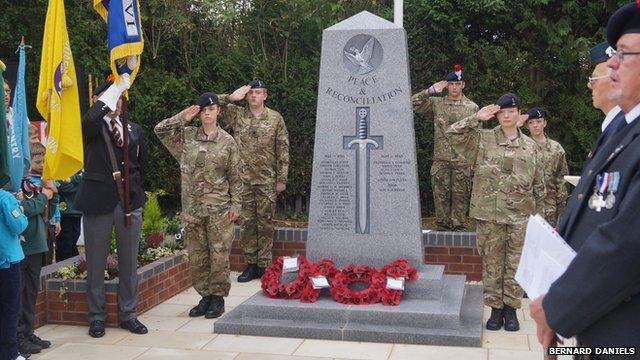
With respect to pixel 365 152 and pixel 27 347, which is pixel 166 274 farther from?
pixel 365 152

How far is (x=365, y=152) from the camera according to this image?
5.93 metres

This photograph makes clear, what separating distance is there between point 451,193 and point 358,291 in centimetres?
279

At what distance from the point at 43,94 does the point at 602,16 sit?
7383 millimetres

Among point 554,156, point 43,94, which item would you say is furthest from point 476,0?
point 43,94

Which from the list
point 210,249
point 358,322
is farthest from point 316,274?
point 210,249

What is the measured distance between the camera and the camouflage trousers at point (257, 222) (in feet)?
24.6

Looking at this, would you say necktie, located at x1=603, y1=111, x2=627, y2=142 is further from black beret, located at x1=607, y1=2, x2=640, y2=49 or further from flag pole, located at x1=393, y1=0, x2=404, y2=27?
flag pole, located at x1=393, y1=0, x2=404, y2=27

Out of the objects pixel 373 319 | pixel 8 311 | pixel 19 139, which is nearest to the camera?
pixel 8 311

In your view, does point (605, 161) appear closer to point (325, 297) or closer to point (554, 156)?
point (325, 297)

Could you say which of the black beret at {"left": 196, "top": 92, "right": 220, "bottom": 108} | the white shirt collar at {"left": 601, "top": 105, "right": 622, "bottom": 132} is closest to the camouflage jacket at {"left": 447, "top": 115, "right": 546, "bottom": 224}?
the black beret at {"left": 196, "top": 92, "right": 220, "bottom": 108}

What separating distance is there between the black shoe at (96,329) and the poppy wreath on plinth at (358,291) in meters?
1.84

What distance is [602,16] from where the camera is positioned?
9266 millimetres

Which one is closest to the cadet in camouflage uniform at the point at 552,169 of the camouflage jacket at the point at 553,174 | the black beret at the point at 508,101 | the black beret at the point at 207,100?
the camouflage jacket at the point at 553,174

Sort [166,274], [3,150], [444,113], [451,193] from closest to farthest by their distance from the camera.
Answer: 1. [3,150]
2. [166,274]
3. [444,113]
4. [451,193]
